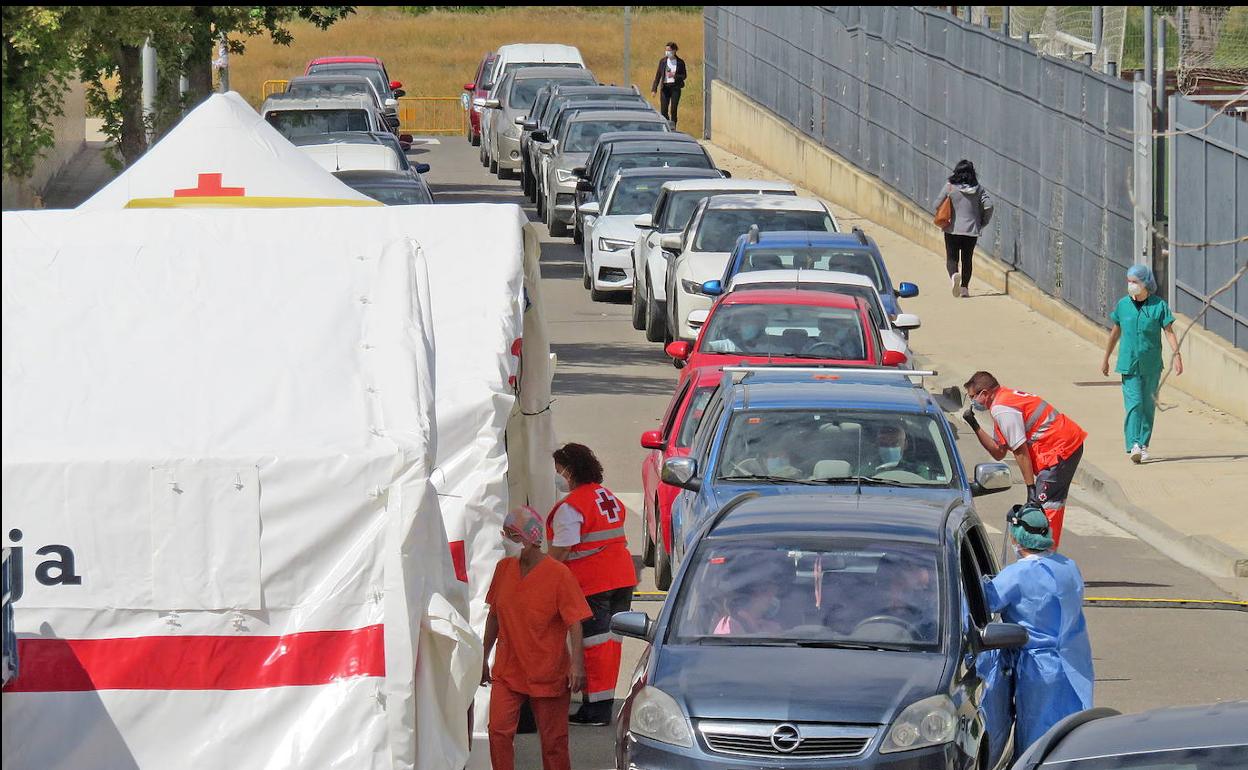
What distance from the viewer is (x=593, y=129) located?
33781 mm

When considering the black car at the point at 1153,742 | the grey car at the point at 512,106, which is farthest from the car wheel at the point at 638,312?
the black car at the point at 1153,742

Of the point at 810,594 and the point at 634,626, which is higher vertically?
the point at 810,594

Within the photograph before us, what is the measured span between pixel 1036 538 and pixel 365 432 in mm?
3587

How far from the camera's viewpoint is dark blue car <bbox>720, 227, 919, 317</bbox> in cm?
2072

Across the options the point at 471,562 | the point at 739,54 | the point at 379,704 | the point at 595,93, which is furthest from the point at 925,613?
the point at 739,54

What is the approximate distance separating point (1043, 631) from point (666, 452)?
5095 millimetres

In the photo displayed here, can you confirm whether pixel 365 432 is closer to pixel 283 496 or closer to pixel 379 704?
pixel 283 496

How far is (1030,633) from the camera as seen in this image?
882 centimetres

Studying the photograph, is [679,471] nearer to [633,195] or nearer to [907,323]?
[907,323]

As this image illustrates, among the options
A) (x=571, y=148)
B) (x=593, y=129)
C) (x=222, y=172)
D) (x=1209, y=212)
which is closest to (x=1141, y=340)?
(x=1209, y=212)

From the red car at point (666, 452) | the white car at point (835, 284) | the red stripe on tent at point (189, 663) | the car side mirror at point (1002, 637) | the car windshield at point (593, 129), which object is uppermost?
the car windshield at point (593, 129)

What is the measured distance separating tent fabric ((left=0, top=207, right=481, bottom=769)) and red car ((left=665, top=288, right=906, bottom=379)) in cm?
967

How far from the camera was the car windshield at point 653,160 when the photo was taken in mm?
29672

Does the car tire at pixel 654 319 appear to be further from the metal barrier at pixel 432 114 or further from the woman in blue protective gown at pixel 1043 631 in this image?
the metal barrier at pixel 432 114
